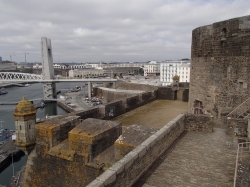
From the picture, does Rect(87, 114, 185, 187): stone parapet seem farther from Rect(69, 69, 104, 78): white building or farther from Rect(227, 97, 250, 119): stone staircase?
Rect(69, 69, 104, 78): white building

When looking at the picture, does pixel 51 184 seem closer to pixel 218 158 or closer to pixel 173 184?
pixel 173 184

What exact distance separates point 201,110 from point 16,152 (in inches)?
997

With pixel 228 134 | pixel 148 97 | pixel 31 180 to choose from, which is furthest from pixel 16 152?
pixel 228 134

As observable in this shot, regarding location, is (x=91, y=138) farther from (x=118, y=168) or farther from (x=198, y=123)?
(x=198, y=123)

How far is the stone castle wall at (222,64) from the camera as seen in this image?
8695mm

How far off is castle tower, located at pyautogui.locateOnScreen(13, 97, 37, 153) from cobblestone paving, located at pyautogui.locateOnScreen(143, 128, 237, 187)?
413 cm

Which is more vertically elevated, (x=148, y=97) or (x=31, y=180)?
(x=148, y=97)

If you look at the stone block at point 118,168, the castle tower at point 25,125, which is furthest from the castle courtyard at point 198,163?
the castle tower at point 25,125

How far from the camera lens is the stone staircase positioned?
8531 mm

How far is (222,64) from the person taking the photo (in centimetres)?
946

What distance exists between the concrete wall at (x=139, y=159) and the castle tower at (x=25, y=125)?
12.1ft

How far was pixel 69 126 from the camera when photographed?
696 centimetres

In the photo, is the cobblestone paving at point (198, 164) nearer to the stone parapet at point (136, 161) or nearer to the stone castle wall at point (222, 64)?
the stone parapet at point (136, 161)

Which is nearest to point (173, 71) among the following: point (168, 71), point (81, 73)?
point (168, 71)
